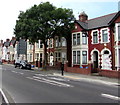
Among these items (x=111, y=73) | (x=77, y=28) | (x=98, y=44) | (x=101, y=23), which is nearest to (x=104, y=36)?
(x=98, y=44)

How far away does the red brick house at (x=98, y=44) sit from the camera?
20906mm

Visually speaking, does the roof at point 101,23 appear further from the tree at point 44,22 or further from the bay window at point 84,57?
the bay window at point 84,57

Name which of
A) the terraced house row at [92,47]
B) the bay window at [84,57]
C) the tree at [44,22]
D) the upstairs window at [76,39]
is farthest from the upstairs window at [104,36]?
the tree at [44,22]

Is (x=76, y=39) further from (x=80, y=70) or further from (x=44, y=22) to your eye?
(x=80, y=70)

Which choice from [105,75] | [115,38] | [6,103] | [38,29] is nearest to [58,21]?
[38,29]

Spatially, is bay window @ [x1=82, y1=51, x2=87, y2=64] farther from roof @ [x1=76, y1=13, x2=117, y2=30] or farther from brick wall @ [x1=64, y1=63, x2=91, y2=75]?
roof @ [x1=76, y1=13, x2=117, y2=30]

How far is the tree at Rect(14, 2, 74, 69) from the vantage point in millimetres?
22922

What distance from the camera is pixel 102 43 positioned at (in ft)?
75.7

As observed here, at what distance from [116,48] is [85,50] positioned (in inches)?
257

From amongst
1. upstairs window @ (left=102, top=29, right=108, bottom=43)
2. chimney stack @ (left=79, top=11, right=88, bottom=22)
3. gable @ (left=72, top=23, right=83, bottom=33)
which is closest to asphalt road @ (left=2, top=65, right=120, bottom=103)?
upstairs window @ (left=102, top=29, right=108, bottom=43)

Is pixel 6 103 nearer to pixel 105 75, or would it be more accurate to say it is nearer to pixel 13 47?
pixel 105 75

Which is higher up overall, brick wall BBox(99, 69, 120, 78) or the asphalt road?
brick wall BBox(99, 69, 120, 78)

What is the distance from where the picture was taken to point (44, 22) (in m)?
23.6

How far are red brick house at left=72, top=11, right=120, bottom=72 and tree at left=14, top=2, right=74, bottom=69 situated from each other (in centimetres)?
313
